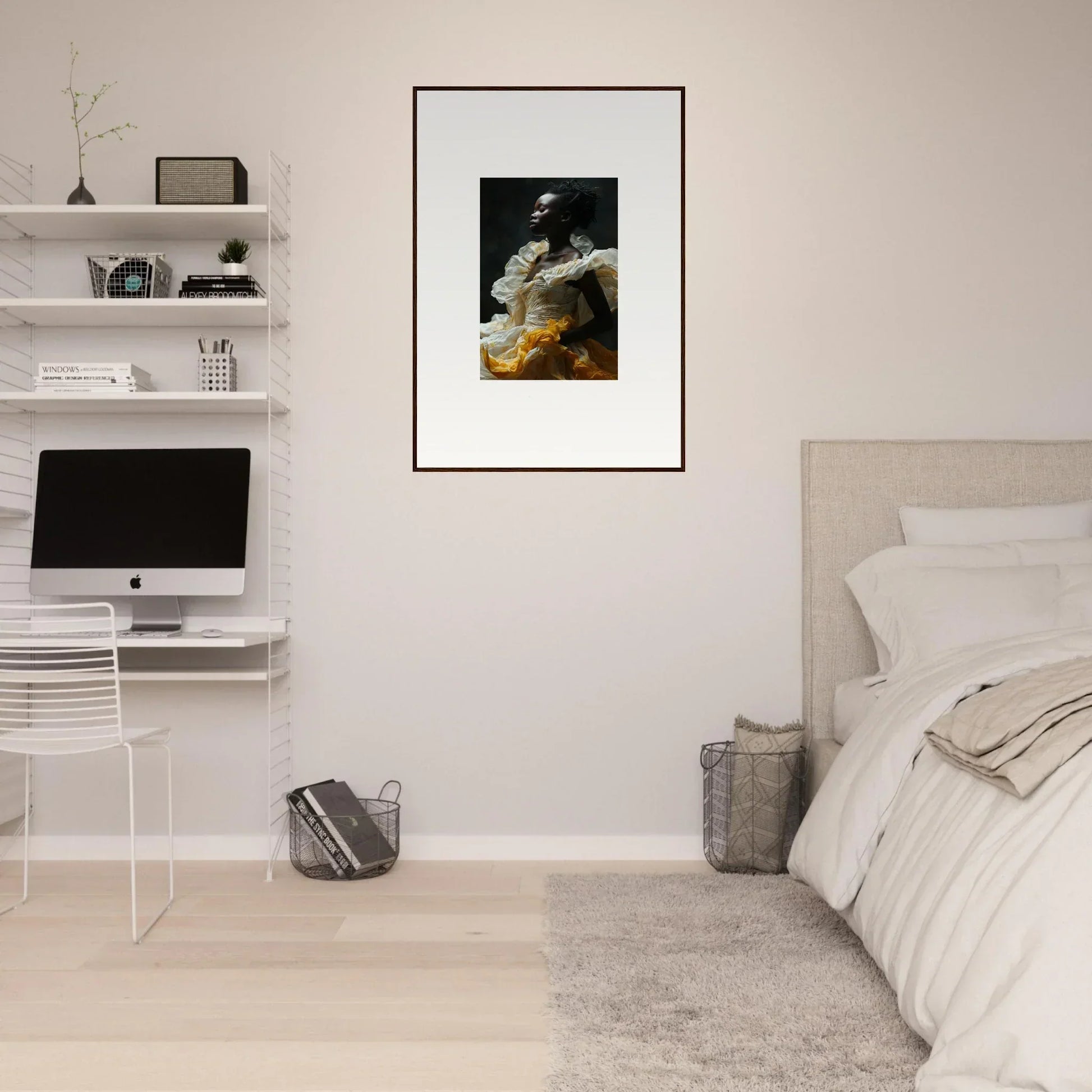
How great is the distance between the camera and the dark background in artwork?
11.2ft

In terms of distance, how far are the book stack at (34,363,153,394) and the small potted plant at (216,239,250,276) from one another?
0.42m

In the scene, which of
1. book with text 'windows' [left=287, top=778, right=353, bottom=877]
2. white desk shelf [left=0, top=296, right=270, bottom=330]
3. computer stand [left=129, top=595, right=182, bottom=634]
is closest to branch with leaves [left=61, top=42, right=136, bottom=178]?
white desk shelf [left=0, top=296, right=270, bottom=330]

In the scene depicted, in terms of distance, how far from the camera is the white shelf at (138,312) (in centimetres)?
311

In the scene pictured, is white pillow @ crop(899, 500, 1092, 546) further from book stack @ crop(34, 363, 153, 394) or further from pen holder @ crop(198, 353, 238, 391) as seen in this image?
book stack @ crop(34, 363, 153, 394)

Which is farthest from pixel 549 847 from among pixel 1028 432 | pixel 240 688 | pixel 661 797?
pixel 1028 432

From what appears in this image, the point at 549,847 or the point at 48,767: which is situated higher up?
the point at 48,767

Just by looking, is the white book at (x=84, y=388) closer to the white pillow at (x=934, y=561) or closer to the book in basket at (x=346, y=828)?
the book in basket at (x=346, y=828)

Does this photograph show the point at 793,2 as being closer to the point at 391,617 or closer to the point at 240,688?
the point at 391,617

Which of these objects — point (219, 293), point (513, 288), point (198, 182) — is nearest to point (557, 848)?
point (513, 288)

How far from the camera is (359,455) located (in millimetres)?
3396

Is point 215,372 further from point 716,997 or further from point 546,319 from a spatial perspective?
point 716,997

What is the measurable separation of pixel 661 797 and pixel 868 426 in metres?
1.36

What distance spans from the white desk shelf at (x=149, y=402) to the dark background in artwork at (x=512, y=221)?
0.78m

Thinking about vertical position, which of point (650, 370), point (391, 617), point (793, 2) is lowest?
point (391, 617)
